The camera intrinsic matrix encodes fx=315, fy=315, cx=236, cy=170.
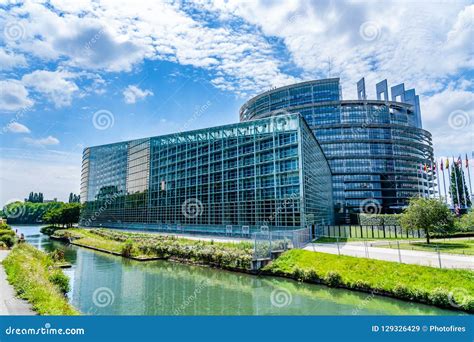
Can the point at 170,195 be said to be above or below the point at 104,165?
below

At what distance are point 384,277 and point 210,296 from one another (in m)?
10.3

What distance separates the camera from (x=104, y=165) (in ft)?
275

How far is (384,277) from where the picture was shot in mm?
18250

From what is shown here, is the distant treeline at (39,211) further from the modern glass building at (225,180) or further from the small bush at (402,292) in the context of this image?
the small bush at (402,292)

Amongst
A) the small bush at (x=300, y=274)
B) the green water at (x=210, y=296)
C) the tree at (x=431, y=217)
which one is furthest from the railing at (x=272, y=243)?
the tree at (x=431, y=217)

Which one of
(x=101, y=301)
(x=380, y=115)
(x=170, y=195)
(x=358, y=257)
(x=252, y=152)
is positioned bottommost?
(x=101, y=301)

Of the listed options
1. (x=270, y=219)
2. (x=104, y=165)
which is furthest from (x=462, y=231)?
(x=104, y=165)

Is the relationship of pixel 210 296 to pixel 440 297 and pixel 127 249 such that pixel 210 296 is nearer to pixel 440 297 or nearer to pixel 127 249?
pixel 440 297

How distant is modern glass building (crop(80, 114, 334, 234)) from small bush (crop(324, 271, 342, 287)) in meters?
15.7

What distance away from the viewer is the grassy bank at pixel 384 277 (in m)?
15.5

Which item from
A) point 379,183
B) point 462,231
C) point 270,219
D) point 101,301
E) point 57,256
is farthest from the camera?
point 379,183
